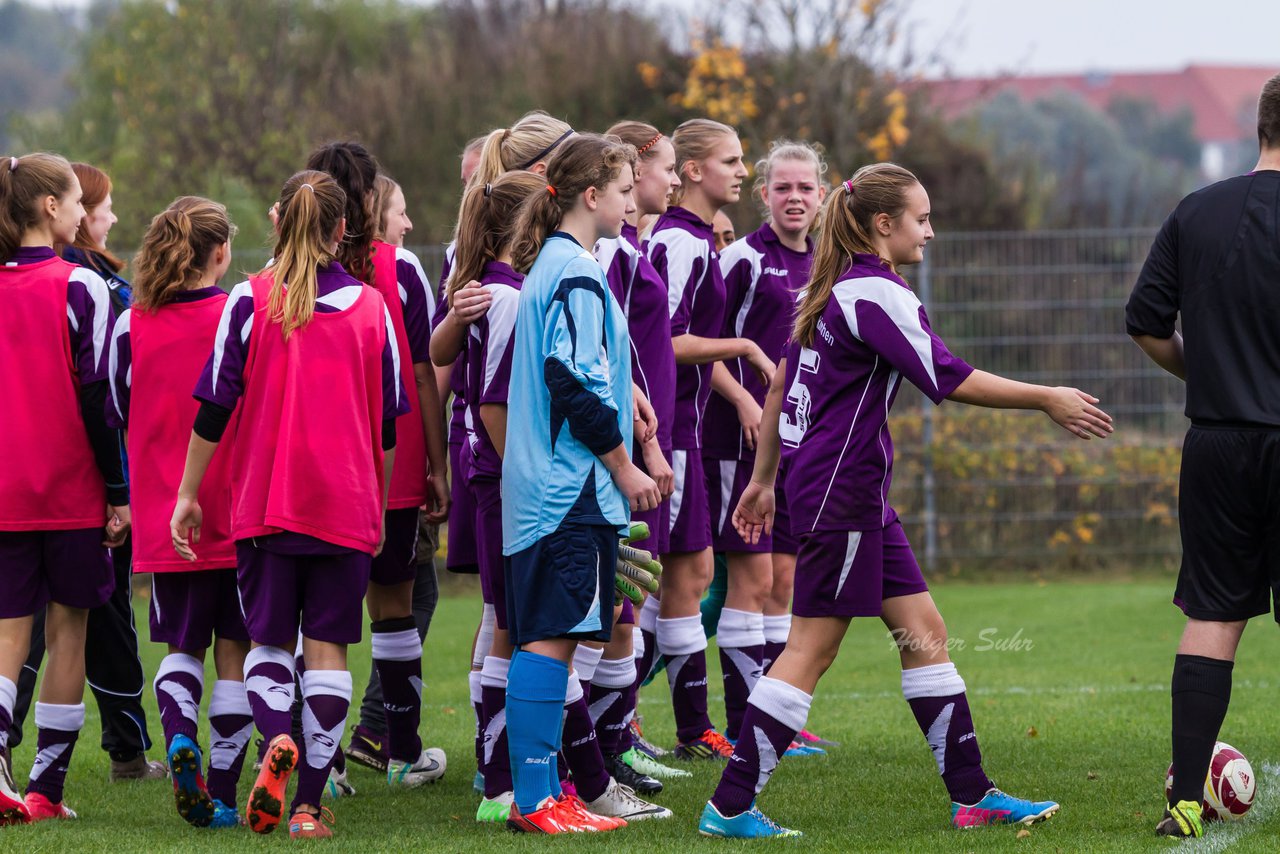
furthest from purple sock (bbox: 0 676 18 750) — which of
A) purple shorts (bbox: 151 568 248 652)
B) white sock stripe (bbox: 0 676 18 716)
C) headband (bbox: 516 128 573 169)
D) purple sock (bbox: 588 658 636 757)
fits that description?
headband (bbox: 516 128 573 169)

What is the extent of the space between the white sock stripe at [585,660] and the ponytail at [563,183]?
130 cm

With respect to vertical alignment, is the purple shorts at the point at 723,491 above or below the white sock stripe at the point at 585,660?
above

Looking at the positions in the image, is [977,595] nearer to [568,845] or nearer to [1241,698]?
[1241,698]

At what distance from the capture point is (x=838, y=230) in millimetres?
4781

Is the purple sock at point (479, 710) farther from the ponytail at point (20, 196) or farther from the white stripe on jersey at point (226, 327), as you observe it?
the ponytail at point (20, 196)

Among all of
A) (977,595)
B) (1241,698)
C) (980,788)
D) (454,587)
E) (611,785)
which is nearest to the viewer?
(980,788)

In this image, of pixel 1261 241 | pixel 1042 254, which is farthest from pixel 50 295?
pixel 1042 254

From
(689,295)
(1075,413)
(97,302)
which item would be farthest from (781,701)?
(97,302)

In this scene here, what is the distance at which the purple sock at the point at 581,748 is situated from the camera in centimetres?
497

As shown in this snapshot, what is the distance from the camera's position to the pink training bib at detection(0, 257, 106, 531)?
512cm

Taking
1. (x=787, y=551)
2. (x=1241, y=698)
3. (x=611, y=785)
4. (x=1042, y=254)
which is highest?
(x=1042, y=254)

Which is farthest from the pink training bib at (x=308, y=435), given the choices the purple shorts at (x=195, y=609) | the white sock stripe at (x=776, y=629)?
the white sock stripe at (x=776, y=629)

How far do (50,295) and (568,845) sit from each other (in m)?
2.50

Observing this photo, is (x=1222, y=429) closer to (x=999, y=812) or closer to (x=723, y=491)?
(x=999, y=812)
